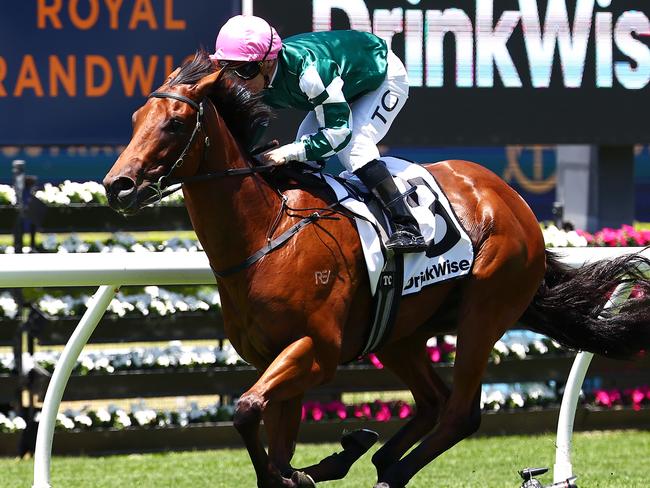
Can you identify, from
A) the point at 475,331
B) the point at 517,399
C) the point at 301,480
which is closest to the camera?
the point at 301,480

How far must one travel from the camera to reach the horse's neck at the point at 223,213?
12.9ft

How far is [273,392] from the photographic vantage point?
374 centimetres

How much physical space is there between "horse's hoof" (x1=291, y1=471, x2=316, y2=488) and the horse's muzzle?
93 cm

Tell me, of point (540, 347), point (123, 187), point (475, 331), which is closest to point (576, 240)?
point (540, 347)

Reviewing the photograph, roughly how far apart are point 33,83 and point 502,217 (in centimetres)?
305

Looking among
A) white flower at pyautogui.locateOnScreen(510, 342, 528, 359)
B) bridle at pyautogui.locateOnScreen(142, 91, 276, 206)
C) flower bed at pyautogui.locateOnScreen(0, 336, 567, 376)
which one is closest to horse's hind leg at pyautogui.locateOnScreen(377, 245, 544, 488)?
bridle at pyautogui.locateOnScreen(142, 91, 276, 206)

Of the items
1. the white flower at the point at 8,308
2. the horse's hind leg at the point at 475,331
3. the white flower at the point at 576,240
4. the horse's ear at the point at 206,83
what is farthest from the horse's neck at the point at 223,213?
the white flower at the point at 576,240

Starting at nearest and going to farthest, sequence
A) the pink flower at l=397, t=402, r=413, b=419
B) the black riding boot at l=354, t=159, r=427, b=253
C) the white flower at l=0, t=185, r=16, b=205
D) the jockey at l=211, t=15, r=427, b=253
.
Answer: the jockey at l=211, t=15, r=427, b=253, the black riding boot at l=354, t=159, r=427, b=253, the white flower at l=0, t=185, r=16, b=205, the pink flower at l=397, t=402, r=413, b=419

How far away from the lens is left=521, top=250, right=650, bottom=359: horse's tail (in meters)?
4.75

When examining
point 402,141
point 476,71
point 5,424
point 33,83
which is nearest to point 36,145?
point 33,83

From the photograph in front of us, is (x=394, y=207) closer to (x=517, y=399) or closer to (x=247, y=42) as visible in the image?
(x=247, y=42)

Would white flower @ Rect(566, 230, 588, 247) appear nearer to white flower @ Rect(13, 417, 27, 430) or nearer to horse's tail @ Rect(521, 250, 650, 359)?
horse's tail @ Rect(521, 250, 650, 359)

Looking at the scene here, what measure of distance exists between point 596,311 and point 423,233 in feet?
3.01

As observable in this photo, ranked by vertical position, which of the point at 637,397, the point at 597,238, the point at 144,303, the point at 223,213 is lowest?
the point at 637,397
